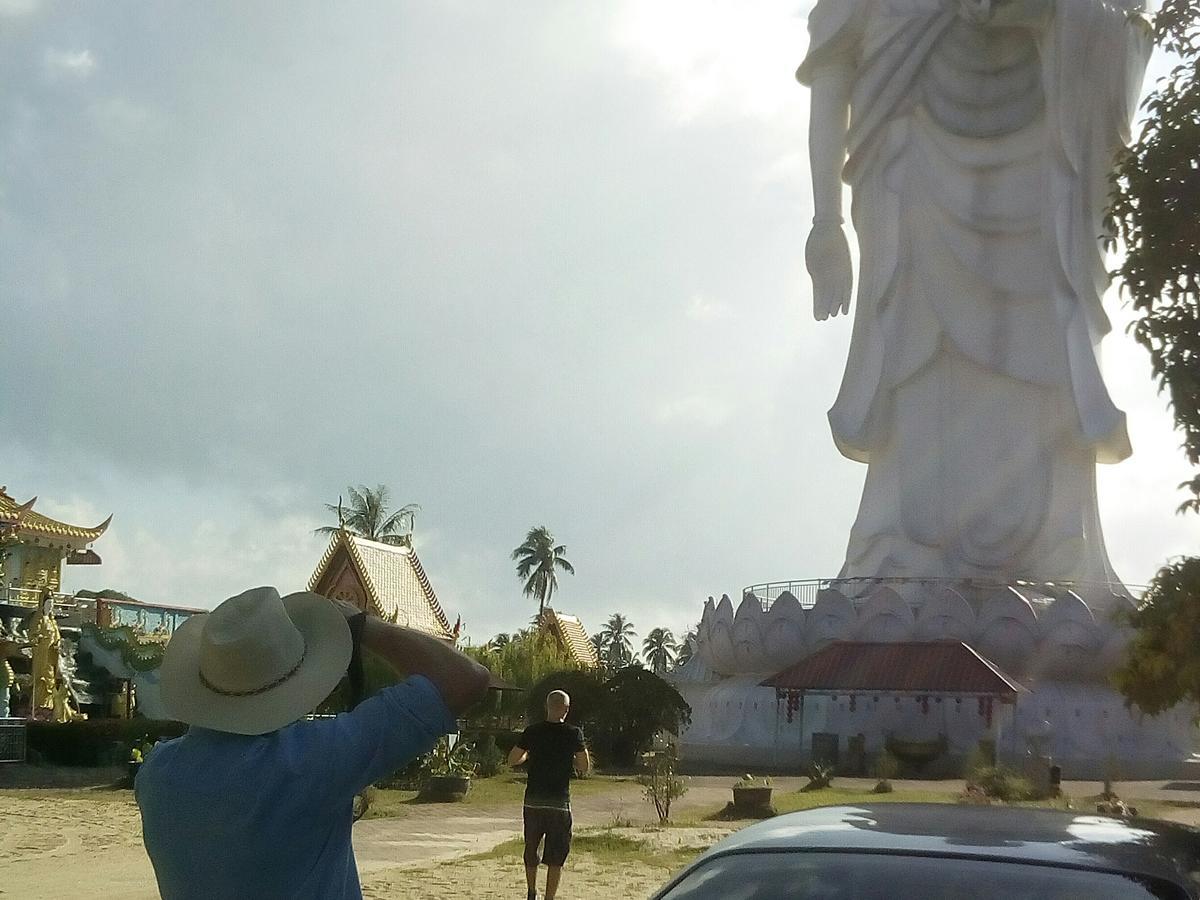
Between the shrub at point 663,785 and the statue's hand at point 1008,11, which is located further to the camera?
the statue's hand at point 1008,11

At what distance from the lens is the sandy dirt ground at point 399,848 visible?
998 centimetres

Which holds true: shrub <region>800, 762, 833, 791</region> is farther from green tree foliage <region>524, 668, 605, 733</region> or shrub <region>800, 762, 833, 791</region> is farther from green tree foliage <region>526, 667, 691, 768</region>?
green tree foliage <region>524, 668, 605, 733</region>

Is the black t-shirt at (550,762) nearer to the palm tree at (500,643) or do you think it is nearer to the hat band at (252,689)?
the hat band at (252,689)

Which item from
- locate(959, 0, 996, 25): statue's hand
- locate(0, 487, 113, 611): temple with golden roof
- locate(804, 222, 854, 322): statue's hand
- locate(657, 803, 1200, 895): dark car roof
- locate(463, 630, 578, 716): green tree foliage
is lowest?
locate(657, 803, 1200, 895): dark car roof

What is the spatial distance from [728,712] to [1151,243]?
21042mm

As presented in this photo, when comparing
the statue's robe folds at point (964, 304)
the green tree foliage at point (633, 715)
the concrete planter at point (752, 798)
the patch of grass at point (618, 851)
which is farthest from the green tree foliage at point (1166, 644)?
the statue's robe folds at point (964, 304)

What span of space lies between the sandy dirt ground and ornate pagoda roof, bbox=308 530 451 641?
11.2 m

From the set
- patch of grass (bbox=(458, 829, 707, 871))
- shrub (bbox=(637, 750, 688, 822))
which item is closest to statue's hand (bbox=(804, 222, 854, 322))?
shrub (bbox=(637, 750, 688, 822))

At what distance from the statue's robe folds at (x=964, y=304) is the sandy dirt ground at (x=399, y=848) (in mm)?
7678

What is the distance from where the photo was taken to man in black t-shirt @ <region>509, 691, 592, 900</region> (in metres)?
8.00

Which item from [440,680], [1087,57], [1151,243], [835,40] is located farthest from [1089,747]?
[440,680]

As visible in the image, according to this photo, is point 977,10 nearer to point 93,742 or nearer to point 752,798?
point 752,798

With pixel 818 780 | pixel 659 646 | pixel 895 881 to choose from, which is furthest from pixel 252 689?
pixel 659 646

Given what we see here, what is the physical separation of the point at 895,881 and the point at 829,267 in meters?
25.3
